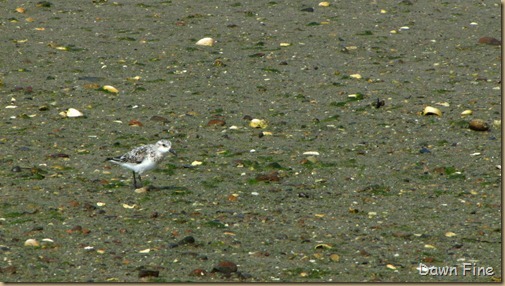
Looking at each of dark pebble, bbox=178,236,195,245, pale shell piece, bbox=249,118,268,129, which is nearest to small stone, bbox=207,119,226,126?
pale shell piece, bbox=249,118,268,129

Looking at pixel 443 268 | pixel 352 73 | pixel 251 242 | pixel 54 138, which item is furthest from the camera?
pixel 352 73

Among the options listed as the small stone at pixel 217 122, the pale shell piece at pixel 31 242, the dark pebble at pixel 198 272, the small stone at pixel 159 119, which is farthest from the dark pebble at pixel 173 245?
the small stone at pixel 159 119

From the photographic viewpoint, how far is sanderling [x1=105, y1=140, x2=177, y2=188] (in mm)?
10773

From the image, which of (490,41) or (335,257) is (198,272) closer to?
(335,257)

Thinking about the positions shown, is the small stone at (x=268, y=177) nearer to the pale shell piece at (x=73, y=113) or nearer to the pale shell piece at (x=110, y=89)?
the pale shell piece at (x=73, y=113)

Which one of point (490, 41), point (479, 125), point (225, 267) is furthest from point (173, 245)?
point (490, 41)

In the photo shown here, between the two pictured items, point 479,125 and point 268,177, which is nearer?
point 268,177

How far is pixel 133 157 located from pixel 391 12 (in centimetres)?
892

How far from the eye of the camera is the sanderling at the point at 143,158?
424 inches

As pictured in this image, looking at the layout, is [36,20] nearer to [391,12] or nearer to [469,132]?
[391,12]

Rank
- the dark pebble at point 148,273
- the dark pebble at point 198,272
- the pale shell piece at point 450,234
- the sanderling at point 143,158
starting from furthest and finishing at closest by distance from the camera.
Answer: the sanderling at point 143,158 → the pale shell piece at point 450,234 → the dark pebble at point 198,272 → the dark pebble at point 148,273

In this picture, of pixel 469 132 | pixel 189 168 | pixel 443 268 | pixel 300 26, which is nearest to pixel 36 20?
pixel 300 26

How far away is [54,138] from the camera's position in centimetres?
1252

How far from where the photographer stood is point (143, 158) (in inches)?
424
